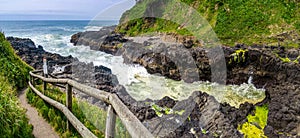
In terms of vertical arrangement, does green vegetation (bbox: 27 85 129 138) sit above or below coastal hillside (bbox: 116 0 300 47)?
below

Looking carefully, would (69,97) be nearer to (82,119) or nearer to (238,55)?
(82,119)

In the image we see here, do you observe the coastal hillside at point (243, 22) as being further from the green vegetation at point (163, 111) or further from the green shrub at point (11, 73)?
the green shrub at point (11, 73)

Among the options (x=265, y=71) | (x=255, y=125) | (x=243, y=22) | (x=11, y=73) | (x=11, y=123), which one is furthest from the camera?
(x=243, y=22)

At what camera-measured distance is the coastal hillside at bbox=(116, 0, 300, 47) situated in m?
29.1

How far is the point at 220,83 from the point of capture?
17750 millimetres

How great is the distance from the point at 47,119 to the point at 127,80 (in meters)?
14.0

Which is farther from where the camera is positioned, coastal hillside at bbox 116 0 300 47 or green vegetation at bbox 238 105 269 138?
coastal hillside at bbox 116 0 300 47

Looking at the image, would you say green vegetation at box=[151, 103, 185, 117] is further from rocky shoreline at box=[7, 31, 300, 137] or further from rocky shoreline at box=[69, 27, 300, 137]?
rocky shoreline at box=[69, 27, 300, 137]

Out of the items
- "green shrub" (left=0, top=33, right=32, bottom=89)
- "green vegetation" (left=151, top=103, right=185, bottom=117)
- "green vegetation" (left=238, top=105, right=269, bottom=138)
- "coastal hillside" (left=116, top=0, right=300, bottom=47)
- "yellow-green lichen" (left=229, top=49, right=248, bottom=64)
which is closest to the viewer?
"green vegetation" (left=238, top=105, right=269, bottom=138)

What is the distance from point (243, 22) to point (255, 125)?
29.5m

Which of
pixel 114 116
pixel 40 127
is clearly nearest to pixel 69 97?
pixel 40 127

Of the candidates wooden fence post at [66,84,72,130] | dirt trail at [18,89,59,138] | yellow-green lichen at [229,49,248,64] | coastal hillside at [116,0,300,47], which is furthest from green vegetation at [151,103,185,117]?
coastal hillside at [116,0,300,47]

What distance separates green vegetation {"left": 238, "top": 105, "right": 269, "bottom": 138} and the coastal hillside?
17.9m

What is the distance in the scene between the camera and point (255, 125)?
7.32 meters
